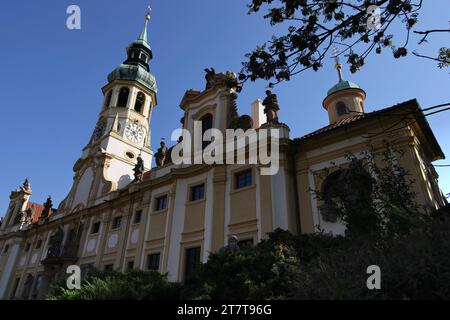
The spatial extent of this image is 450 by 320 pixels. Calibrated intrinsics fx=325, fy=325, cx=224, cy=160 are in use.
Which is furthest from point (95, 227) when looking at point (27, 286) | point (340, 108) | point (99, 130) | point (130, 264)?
point (340, 108)

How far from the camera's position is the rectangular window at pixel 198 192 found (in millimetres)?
17741

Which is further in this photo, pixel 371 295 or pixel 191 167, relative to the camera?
pixel 191 167

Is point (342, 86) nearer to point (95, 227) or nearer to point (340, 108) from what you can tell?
point (340, 108)

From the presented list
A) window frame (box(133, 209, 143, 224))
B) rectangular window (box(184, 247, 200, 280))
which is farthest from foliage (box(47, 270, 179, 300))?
window frame (box(133, 209, 143, 224))

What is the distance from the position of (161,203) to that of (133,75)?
2031 centimetres

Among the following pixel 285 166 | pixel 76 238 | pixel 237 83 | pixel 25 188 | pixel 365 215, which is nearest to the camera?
pixel 237 83

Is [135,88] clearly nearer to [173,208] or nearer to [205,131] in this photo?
[205,131]

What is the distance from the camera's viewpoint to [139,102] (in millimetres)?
35531

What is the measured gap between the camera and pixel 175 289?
31.5 ft

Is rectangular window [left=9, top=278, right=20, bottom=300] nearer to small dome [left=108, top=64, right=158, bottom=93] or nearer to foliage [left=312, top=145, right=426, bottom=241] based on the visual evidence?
small dome [left=108, top=64, right=158, bottom=93]

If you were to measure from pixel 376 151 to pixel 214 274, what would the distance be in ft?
28.2

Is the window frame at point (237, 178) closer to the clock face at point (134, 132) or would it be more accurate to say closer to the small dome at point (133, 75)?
the clock face at point (134, 132)

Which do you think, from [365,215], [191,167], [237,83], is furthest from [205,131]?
[237,83]

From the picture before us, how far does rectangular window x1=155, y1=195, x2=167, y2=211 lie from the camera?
19.6m
